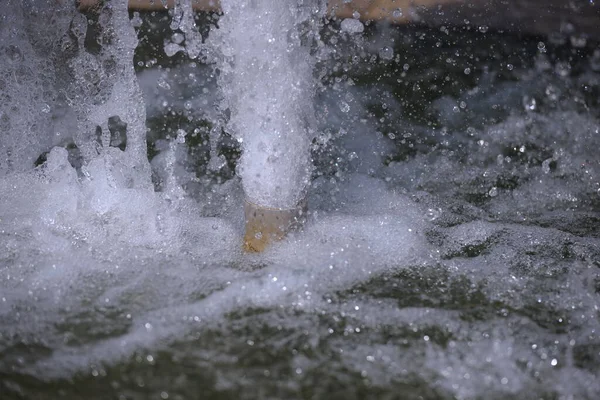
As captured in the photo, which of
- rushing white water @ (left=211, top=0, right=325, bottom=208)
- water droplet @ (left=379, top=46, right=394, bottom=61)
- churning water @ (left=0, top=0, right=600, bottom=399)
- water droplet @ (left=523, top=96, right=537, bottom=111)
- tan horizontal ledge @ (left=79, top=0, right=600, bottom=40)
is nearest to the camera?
churning water @ (left=0, top=0, right=600, bottom=399)

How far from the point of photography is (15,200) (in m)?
2.33

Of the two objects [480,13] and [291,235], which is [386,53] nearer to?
[480,13]

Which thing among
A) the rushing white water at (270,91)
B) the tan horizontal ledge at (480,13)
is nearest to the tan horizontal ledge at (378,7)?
the tan horizontal ledge at (480,13)

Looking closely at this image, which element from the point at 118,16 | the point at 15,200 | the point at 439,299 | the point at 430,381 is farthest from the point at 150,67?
the point at 430,381

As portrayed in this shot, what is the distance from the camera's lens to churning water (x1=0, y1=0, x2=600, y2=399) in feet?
5.28

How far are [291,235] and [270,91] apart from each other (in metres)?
0.43

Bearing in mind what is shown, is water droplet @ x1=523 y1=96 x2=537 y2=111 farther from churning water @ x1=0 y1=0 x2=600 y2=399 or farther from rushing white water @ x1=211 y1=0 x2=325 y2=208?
rushing white water @ x1=211 y1=0 x2=325 y2=208

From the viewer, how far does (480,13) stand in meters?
4.17

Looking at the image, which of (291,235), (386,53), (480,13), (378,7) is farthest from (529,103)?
(291,235)

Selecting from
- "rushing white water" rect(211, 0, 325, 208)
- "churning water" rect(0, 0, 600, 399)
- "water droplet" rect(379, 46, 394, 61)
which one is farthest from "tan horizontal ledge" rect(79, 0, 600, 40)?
"rushing white water" rect(211, 0, 325, 208)

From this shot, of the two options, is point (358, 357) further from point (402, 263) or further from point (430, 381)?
point (402, 263)

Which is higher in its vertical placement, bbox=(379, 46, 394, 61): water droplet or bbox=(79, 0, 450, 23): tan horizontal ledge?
bbox=(79, 0, 450, 23): tan horizontal ledge

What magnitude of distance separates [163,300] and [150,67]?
2037 mm

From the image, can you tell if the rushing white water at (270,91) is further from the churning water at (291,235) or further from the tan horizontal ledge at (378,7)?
the tan horizontal ledge at (378,7)
